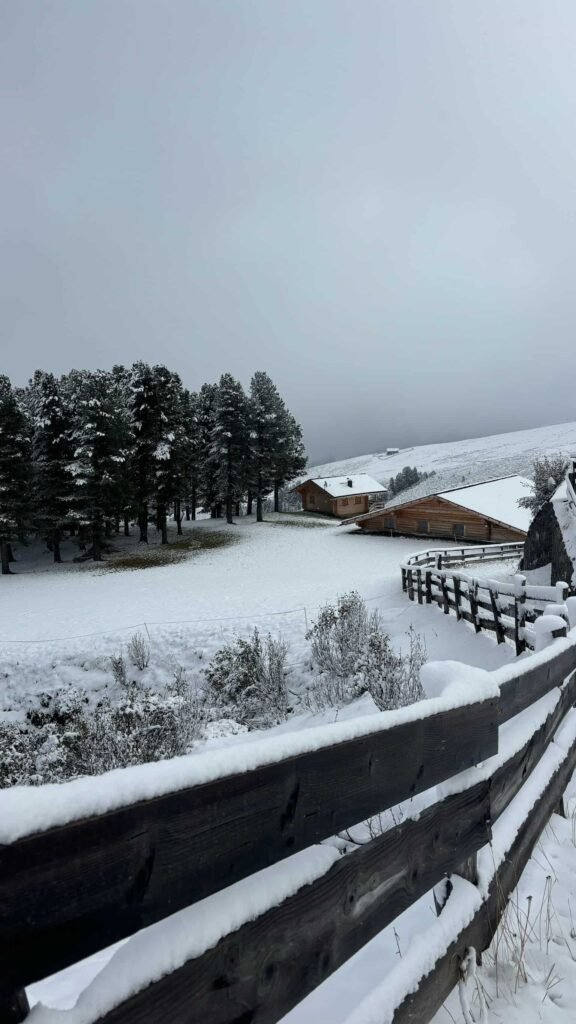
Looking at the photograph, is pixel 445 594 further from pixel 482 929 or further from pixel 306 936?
pixel 306 936

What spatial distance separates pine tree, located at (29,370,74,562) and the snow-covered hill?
216ft

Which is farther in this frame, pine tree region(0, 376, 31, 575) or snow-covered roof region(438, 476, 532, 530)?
snow-covered roof region(438, 476, 532, 530)

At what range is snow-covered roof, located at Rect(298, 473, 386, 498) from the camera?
5684 cm

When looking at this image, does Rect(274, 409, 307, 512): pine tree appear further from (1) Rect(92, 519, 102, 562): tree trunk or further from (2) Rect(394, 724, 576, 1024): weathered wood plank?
(2) Rect(394, 724, 576, 1024): weathered wood plank

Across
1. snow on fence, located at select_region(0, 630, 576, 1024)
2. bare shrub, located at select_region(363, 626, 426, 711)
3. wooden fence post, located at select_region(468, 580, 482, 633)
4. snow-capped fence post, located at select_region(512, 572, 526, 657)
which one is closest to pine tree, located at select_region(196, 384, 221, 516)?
bare shrub, located at select_region(363, 626, 426, 711)

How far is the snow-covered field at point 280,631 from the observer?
2160 mm

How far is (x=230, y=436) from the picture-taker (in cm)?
4256

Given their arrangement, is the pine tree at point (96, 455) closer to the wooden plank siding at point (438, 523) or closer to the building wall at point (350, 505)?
the wooden plank siding at point (438, 523)

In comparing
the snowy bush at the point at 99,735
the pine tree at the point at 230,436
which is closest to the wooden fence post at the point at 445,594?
the snowy bush at the point at 99,735

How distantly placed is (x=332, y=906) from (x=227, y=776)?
2.35 feet

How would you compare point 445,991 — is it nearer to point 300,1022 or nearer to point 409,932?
point 409,932

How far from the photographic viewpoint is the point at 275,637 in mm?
18719

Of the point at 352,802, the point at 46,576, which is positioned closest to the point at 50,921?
the point at 352,802

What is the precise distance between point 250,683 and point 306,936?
14.1 meters
